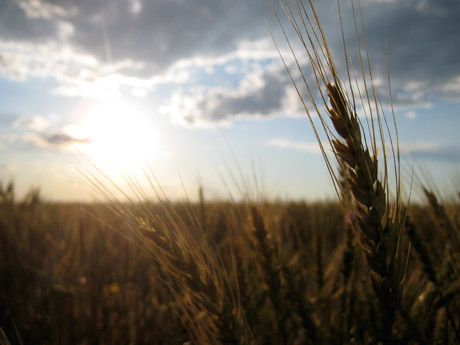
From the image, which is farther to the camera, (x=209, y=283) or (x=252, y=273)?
(x=252, y=273)

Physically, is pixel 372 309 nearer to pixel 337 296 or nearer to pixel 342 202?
pixel 337 296

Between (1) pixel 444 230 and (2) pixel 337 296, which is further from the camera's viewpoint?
(2) pixel 337 296

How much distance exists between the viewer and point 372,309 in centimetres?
134

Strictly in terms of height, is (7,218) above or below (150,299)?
above

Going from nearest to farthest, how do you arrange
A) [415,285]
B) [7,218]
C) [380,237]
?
[380,237] → [415,285] → [7,218]

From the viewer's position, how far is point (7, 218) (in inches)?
110

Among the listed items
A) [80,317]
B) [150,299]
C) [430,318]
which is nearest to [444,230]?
[430,318]

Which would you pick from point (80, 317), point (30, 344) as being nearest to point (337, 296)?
point (80, 317)

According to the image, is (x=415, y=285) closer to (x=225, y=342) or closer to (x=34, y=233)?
(x=225, y=342)

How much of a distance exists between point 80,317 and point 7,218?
1242 mm

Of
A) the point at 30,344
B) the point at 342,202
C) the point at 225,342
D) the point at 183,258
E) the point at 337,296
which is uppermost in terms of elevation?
the point at 342,202

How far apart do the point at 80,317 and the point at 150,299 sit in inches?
19.7

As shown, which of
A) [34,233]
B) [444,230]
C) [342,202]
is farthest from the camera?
[34,233]

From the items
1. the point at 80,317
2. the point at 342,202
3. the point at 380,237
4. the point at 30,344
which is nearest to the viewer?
the point at 380,237
